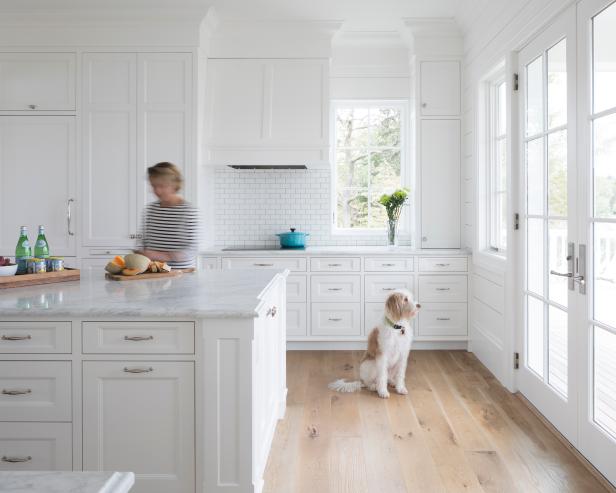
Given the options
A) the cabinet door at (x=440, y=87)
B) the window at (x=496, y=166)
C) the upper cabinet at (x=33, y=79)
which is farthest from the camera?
the cabinet door at (x=440, y=87)

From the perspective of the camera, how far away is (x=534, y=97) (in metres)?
3.17

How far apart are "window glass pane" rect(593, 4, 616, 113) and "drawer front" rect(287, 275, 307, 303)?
277 cm

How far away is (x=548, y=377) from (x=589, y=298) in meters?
0.74

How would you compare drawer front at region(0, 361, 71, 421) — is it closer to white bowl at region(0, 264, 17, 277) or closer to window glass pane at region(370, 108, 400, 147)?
white bowl at region(0, 264, 17, 277)

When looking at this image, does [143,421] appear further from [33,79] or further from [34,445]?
[33,79]

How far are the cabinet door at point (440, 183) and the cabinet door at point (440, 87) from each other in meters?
0.12

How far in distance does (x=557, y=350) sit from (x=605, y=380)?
54cm

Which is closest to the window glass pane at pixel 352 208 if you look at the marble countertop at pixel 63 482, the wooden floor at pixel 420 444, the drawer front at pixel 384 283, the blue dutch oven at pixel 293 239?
the blue dutch oven at pixel 293 239

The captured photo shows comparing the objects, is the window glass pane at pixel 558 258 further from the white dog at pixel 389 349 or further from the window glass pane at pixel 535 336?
the white dog at pixel 389 349

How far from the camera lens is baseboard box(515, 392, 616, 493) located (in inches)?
88.5

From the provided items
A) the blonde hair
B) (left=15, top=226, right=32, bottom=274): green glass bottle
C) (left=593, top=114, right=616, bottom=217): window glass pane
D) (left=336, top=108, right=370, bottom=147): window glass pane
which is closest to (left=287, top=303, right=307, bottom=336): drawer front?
(left=336, top=108, right=370, bottom=147): window glass pane

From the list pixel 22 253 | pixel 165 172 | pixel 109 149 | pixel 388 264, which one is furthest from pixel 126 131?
pixel 388 264

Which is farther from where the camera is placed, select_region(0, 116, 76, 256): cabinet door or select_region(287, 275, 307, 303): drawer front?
select_region(287, 275, 307, 303): drawer front

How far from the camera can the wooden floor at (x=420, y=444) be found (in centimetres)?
230
